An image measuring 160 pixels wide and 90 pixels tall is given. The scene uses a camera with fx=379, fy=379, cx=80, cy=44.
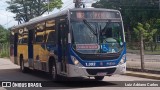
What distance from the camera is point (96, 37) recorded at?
14281 mm

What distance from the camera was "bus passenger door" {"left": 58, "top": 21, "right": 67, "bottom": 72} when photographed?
1459cm

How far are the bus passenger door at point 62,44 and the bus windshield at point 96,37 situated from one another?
59cm

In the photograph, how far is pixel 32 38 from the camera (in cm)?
2012

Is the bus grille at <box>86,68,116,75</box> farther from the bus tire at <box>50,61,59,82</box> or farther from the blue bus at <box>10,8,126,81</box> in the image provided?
the bus tire at <box>50,61,59,82</box>

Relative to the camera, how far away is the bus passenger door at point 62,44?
14.6 meters

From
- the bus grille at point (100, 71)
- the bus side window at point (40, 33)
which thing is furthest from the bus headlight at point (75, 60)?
the bus side window at point (40, 33)

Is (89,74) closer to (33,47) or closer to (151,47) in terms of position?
(33,47)

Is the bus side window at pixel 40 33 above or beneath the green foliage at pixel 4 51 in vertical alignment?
above

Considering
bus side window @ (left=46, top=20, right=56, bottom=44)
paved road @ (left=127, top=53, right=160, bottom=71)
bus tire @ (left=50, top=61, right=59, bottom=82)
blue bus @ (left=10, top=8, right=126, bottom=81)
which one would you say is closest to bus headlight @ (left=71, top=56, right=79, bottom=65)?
blue bus @ (left=10, top=8, right=126, bottom=81)

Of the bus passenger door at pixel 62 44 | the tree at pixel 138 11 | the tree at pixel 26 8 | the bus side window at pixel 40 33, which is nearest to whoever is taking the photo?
the bus passenger door at pixel 62 44

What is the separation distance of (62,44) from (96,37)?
59.0 inches

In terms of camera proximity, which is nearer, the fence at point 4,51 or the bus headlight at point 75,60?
the bus headlight at point 75,60

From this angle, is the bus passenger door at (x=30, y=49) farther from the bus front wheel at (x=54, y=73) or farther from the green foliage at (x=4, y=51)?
the green foliage at (x=4, y=51)

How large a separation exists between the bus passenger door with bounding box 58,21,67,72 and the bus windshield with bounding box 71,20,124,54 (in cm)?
59
